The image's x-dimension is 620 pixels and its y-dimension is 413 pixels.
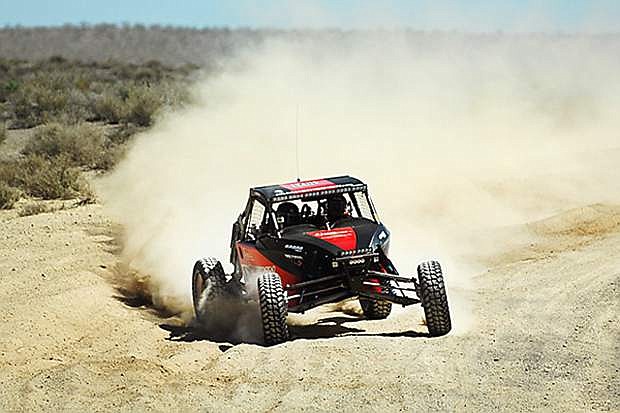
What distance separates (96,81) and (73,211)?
24.0 metres

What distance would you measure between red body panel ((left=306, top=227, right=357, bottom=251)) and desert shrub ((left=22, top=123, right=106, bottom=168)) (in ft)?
49.1

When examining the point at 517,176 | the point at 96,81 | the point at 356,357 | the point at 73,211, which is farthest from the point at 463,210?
the point at 96,81

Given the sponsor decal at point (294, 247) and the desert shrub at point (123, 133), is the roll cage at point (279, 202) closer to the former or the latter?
the sponsor decal at point (294, 247)

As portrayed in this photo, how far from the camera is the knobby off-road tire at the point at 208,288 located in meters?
11.6

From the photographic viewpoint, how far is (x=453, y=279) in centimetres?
1359

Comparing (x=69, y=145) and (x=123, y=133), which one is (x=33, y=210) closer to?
(x=69, y=145)

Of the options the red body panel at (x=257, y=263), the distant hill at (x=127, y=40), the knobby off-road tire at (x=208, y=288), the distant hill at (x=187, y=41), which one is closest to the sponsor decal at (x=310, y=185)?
the red body panel at (x=257, y=263)

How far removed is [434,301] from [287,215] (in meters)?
2.10

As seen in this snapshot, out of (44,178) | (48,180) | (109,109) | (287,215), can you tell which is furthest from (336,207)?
(109,109)

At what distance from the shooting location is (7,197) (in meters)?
20.8

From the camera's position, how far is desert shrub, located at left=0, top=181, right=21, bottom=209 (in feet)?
67.6

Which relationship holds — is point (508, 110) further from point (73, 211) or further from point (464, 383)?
point (464, 383)

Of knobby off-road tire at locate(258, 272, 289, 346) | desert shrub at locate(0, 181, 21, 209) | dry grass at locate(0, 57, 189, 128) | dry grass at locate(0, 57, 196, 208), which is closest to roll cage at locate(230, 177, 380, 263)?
knobby off-road tire at locate(258, 272, 289, 346)

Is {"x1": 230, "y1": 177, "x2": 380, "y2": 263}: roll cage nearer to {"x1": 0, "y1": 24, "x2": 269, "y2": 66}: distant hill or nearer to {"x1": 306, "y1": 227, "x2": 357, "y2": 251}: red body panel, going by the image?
{"x1": 306, "y1": 227, "x2": 357, "y2": 251}: red body panel
